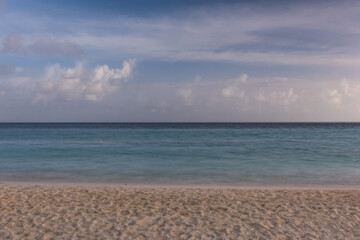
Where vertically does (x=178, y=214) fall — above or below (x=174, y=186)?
above

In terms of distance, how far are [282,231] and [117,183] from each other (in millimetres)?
7779

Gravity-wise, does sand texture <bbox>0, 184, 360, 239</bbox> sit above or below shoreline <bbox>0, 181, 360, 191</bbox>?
above

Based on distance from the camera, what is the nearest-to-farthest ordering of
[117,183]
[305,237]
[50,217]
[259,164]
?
1. [305,237]
2. [50,217]
3. [117,183]
4. [259,164]

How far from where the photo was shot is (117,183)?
12203mm

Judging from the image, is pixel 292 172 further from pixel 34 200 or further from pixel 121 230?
pixel 34 200

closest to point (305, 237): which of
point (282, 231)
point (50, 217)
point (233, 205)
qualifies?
point (282, 231)

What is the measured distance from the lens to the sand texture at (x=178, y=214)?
20.2ft

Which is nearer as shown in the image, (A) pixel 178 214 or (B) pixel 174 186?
(A) pixel 178 214

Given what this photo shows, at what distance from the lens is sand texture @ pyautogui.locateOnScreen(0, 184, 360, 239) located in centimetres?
616

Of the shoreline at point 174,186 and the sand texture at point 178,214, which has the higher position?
the sand texture at point 178,214

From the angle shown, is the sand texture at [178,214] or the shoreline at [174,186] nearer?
the sand texture at [178,214]

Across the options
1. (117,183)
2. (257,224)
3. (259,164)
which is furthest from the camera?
(259,164)

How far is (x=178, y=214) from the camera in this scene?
7.36 m

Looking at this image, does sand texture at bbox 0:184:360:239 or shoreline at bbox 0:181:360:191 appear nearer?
sand texture at bbox 0:184:360:239
